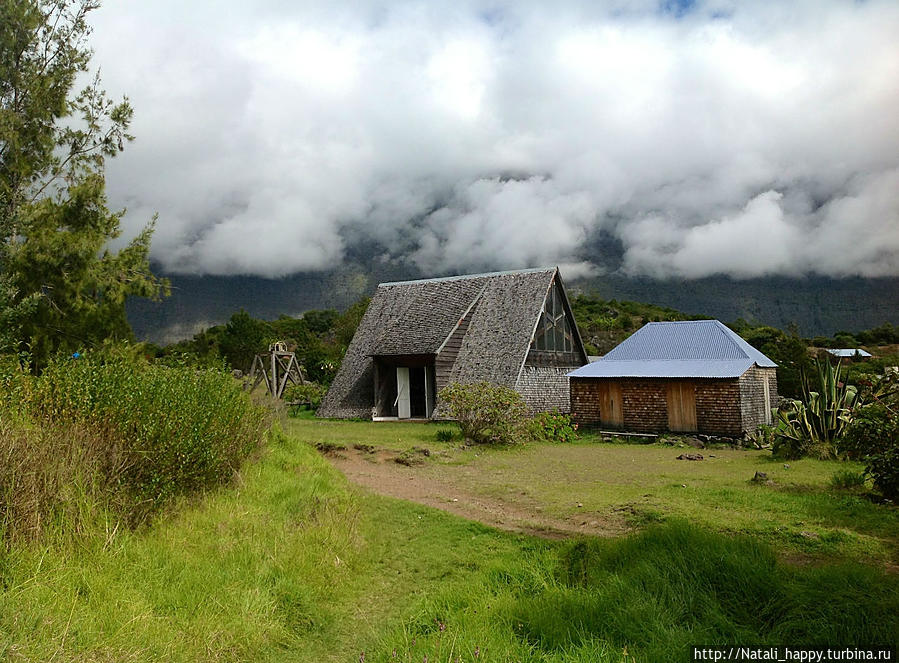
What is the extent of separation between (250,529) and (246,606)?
1646mm

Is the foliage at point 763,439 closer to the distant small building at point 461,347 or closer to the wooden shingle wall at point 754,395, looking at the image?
the wooden shingle wall at point 754,395

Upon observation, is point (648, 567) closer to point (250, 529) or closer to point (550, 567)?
point (550, 567)

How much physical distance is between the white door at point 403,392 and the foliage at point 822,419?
14037 mm

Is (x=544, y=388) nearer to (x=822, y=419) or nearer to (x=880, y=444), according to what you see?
(x=822, y=419)

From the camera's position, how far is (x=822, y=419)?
44.5 ft

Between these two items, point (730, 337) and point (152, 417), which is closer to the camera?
point (152, 417)

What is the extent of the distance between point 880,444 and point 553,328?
15571mm

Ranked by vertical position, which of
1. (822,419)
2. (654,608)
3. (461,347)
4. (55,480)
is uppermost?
(461,347)

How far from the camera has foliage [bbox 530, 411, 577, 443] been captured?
1811 centimetres

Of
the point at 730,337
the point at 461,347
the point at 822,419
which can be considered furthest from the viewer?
the point at 461,347

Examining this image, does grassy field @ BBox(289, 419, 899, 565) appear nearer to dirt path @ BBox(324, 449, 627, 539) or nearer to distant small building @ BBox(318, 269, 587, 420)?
dirt path @ BBox(324, 449, 627, 539)

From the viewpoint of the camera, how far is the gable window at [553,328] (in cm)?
2341

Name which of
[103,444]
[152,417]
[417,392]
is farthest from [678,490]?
[417,392]

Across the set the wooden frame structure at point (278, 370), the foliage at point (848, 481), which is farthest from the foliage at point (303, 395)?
the foliage at point (848, 481)
